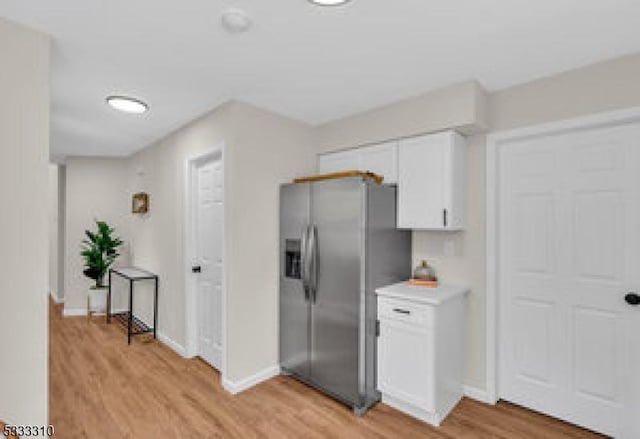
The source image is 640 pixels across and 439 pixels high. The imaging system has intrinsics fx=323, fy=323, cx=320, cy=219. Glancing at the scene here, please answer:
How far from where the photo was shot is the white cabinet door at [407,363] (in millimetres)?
2285

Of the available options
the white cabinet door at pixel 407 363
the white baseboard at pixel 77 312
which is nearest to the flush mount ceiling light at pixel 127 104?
the white cabinet door at pixel 407 363

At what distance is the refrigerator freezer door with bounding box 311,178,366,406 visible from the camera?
97.6 inches

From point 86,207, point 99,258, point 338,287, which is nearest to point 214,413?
point 338,287

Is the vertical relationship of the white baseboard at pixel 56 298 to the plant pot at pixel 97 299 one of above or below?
below

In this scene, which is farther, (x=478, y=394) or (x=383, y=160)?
(x=383, y=160)

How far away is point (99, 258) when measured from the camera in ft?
15.8

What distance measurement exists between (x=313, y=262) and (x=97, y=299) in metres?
4.04

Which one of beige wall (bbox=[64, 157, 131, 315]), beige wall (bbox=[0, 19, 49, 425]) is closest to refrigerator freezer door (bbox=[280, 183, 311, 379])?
beige wall (bbox=[0, 19, 49, 425])

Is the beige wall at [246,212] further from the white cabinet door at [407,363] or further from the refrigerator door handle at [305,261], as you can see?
A: the white cabinet door at [407,363]

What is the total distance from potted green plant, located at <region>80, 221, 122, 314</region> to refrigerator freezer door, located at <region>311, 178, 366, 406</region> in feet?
12.2

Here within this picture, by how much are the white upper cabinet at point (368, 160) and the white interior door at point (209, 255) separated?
3.60ft

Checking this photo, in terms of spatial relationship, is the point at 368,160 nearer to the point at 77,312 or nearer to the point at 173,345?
the point at 173,345

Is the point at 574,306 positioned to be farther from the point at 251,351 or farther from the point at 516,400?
the point at 251,351

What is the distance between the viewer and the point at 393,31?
182cm
